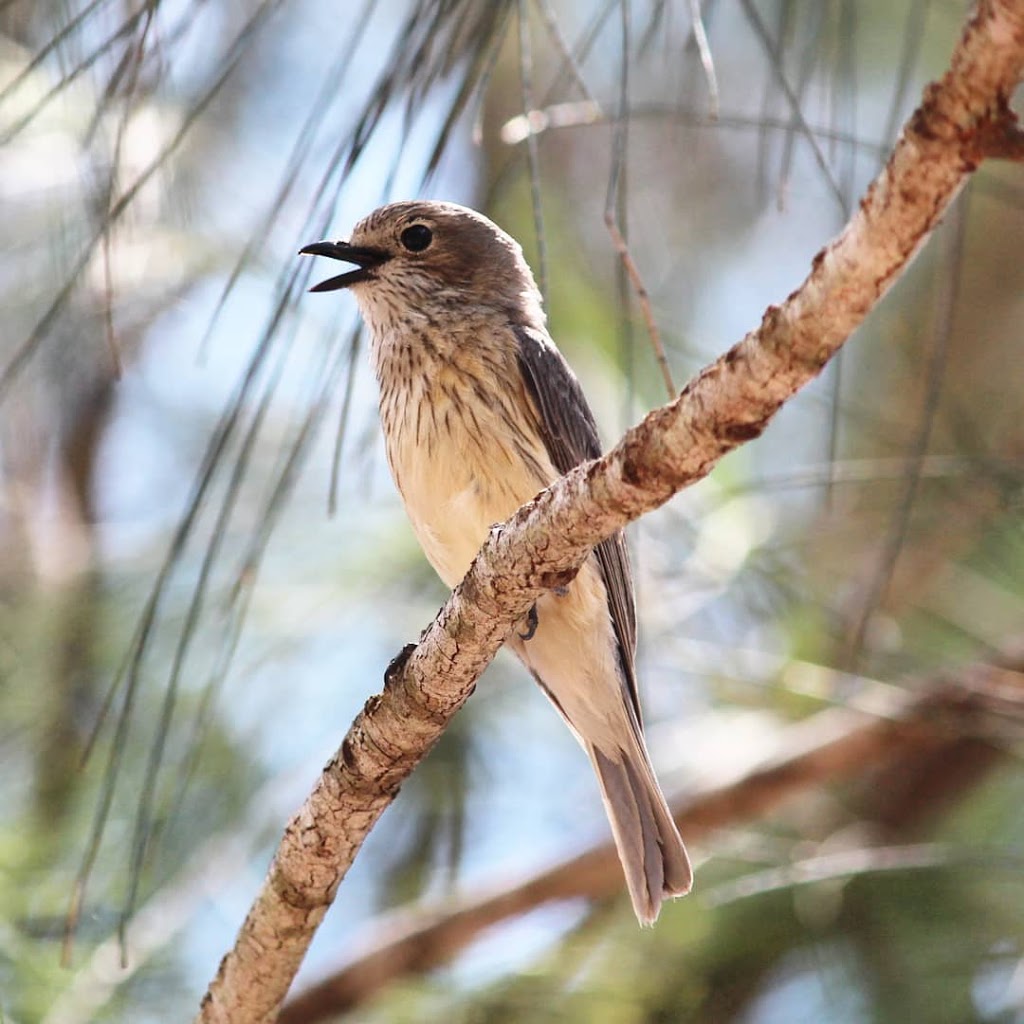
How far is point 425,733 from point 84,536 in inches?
92.9

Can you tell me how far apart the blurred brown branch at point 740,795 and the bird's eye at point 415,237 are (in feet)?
4.61

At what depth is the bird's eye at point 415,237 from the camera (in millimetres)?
3604

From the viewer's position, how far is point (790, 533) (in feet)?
12.7

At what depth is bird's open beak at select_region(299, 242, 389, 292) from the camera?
3.40 metres

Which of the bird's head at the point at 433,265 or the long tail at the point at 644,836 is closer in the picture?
the long tail at the point at 644,836

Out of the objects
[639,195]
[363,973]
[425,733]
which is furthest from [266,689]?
[639,195]

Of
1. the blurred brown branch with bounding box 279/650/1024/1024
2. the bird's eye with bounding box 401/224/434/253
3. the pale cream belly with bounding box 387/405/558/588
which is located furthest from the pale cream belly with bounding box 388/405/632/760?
the bird's eye with bounding box 401/224/434/253

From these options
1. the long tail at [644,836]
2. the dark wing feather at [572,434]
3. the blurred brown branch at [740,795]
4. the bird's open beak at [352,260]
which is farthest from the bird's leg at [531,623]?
the bird's open beak at [352,260]

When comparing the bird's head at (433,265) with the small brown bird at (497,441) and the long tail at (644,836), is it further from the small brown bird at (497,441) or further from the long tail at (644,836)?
the long tail at (644,836)

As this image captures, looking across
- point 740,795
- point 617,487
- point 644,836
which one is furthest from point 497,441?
point 617,487

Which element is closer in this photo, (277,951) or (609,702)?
(277,951)

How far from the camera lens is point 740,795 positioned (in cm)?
359

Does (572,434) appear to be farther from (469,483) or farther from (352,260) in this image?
(352,260)

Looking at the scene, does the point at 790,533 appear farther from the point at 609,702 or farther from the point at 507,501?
the point at 507,501
